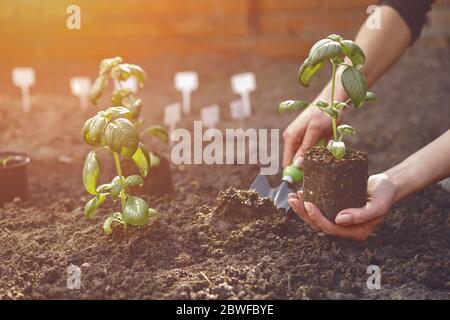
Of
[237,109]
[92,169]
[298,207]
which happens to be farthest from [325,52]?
[237,109]

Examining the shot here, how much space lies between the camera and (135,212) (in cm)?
222

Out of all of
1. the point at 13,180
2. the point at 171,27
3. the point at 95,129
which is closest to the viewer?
the point at 95,129

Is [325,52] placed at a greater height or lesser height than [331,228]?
greater

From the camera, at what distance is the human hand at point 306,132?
2.56 m

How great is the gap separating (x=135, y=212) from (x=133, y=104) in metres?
0.68

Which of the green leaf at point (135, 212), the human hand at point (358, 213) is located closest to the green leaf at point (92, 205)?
the green leaf at point (135, 212)

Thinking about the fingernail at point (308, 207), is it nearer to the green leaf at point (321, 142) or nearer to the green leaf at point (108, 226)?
the green leaf at point (321, 142)

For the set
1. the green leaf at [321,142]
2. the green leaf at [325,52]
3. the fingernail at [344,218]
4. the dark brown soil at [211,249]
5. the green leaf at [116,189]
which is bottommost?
the dark brown soil at [211,249]

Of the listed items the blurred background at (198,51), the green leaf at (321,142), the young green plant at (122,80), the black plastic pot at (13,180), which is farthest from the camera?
the blurred background at (198,51)

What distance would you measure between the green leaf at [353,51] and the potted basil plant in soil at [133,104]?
3.02ft

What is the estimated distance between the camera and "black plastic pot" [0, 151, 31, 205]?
114 inches

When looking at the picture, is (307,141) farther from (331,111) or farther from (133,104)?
(133,104)

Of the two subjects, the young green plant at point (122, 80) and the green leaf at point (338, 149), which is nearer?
the green leaf at point (338, 149)
